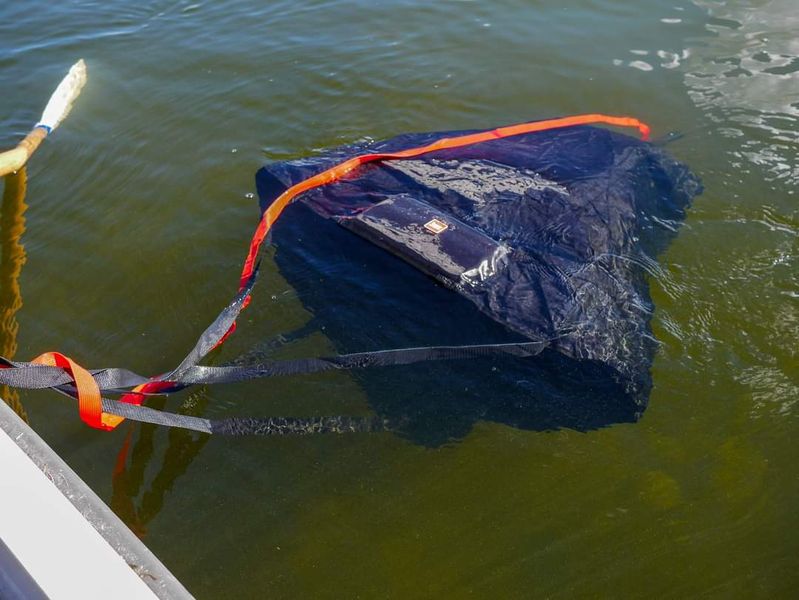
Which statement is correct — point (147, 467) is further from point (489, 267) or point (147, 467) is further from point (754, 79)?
point (754, 79)

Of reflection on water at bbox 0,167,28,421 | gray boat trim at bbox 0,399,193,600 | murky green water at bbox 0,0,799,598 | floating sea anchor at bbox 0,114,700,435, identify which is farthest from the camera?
reflection on water at bbox 0,167,28,421

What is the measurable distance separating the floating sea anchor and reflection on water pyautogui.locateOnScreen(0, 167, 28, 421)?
893mm

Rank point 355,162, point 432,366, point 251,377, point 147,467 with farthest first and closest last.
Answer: point 355,162, point 432,366, point 147,467, point 251,377

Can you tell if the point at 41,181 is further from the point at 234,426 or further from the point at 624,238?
the point at 624,238

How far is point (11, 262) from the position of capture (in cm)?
389

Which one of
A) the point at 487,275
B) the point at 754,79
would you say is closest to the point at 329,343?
the point at 487,275

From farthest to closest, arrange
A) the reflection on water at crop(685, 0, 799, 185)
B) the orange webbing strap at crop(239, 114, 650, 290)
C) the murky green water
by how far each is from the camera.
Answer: the reflection on water at crop(685, 0, 799, 185), the orange webbing strap at crop(239, 114, 650, 290), the murky green water

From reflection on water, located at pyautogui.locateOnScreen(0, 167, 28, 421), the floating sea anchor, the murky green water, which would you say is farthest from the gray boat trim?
reflection on water, located at pyautogui.locateOnScreen(0, 167, 28, 421)

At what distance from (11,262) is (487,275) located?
281 cm

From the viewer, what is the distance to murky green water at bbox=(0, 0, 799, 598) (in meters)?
2.49

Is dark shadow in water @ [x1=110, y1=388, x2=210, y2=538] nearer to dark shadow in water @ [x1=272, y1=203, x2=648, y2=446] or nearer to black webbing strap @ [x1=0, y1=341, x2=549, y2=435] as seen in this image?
black webbing strap @ [x1=0, y1=341, x2=549, y2=435]

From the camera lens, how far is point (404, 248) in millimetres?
2785

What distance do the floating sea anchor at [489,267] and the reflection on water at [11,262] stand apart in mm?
893

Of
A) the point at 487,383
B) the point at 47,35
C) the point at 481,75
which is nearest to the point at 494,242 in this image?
the point at 487,383
